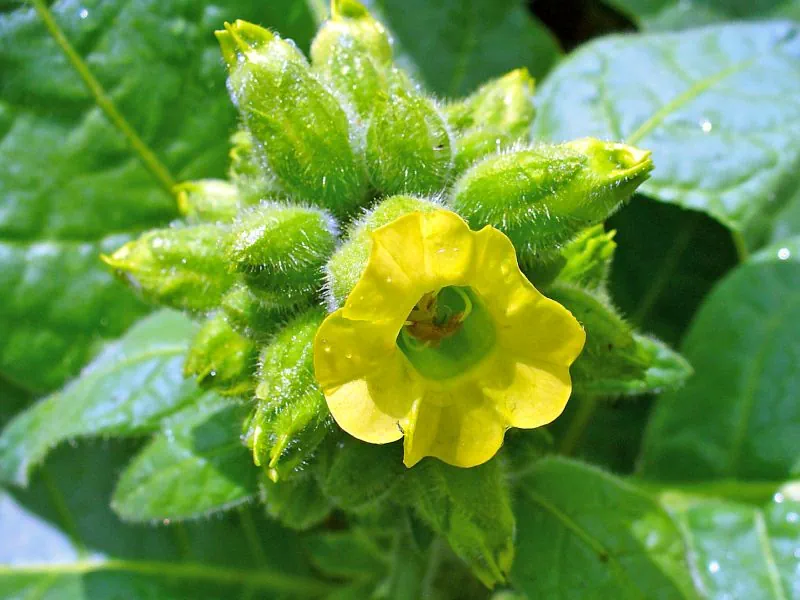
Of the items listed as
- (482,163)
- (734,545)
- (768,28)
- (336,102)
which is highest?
(336,102)

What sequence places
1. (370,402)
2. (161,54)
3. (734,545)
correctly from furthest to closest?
1. (161,54)
2. (734,545)
3. (370,402)

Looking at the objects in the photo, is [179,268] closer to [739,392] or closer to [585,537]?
[585,537]

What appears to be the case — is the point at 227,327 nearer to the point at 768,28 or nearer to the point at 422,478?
the point at 422,478

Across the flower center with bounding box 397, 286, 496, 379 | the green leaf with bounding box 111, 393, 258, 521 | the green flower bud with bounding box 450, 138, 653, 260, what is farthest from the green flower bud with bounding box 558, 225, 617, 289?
the green leaf with bounding box 111, 393, 258, 521

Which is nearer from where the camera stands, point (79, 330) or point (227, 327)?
point (227, 327)

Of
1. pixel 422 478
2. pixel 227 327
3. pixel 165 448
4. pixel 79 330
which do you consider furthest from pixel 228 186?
pixel 79 330

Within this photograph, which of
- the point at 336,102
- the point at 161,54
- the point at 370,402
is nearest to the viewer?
the point at 370,402
